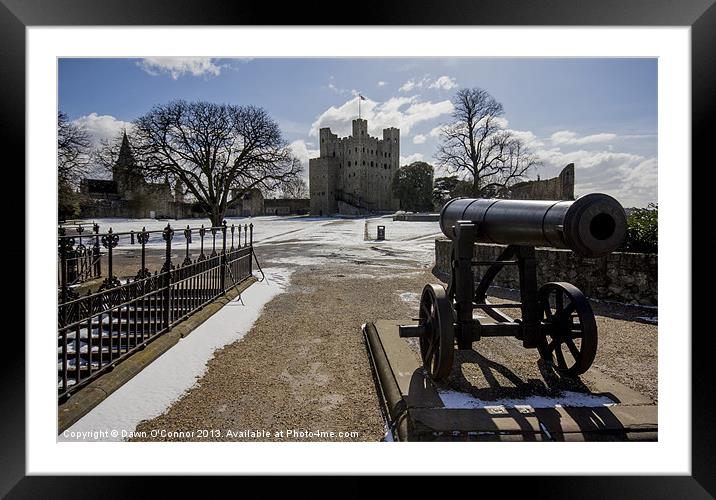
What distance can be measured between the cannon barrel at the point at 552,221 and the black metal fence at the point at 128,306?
3331mm

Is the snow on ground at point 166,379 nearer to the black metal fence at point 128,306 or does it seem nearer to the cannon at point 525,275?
the black metal fence at point 128,306

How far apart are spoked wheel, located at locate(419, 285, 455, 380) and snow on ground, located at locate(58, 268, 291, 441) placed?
7.29ft

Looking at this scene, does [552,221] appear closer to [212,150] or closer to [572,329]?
[572,329]

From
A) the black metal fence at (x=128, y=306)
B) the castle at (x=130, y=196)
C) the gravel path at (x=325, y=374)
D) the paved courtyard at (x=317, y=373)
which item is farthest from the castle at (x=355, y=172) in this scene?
the gravel path at (x=325, y=374)

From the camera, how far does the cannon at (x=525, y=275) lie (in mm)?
2697

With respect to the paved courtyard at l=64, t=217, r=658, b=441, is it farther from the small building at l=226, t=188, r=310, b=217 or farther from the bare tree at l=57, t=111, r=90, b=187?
the small building at l=226, t=188, r=310, b=217

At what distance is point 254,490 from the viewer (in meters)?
2.49

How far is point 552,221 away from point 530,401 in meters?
1.43

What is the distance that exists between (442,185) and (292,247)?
92.6ft

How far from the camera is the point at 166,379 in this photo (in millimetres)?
3811
